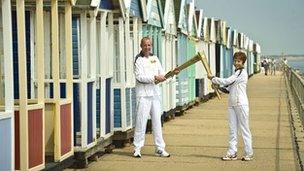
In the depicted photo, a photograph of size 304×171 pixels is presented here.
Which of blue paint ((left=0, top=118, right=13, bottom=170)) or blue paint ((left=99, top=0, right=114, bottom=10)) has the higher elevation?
blue paint ((left=99, top=0, right=114, bottom=10))

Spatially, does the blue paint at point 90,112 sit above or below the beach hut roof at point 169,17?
below

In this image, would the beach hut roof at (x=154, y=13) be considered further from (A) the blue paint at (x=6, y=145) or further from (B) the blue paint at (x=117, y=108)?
(A) the blue paint at (x=6, y=145)

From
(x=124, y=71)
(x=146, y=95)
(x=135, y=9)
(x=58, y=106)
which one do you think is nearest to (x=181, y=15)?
(x=135, y=9)

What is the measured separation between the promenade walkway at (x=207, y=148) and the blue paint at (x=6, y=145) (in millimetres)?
3034

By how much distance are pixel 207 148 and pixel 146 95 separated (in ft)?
7.53

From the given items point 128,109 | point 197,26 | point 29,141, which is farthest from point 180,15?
point 29,141

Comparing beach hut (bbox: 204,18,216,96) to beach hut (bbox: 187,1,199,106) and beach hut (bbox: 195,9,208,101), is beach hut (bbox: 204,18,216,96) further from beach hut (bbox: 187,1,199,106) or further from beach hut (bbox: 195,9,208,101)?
beach hut (bbox: 187,1,199,106)

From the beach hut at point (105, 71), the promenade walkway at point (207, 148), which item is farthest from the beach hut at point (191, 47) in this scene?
the beach hut at point (105, 71)

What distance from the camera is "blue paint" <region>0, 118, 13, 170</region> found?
7180 millimetres

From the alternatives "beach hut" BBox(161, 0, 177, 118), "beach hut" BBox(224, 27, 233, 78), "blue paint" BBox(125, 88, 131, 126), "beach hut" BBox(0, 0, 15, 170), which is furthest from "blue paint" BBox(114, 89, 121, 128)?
"beach hut" BBox(224, 27, 233, 78)

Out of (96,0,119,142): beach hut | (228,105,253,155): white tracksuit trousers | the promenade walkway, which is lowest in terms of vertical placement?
the promenade walkway

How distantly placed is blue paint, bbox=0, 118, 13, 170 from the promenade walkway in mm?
3034

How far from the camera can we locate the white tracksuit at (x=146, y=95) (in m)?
10.9

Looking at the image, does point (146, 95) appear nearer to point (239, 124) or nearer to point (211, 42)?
point (239, 124)
